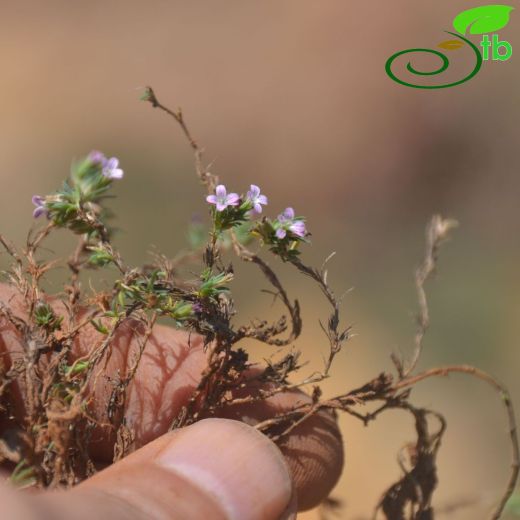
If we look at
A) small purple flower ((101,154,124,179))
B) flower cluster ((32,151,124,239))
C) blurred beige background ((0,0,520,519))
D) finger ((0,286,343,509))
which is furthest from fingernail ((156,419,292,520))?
blurred beige background ((0,0,520,519))

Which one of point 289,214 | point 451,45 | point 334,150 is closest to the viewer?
point 289,214

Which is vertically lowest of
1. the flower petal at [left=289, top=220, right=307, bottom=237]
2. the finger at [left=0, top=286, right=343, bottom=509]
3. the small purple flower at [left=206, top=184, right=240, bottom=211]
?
the finger at [left=0, top=286, right=343, bottom=509]

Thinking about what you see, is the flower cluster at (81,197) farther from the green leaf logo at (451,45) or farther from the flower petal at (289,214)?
the green leaf logo at (451,45)

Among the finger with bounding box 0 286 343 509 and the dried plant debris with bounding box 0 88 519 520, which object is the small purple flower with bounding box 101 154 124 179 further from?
the finger with bounding box 0 286 343 509

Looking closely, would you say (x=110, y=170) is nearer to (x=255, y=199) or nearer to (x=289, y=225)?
(x=255, y=199)

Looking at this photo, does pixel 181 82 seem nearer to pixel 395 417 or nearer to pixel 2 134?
pixel 2 134

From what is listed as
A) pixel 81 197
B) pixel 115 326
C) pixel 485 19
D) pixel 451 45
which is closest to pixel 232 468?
pixel 115 326

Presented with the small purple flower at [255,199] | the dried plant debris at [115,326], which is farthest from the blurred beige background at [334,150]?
the small purple flower at [255,199]

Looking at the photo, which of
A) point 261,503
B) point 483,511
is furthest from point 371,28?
point 261,503
